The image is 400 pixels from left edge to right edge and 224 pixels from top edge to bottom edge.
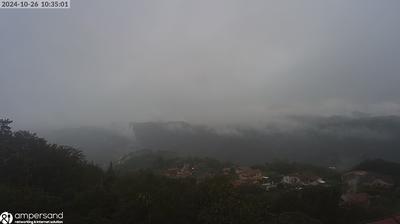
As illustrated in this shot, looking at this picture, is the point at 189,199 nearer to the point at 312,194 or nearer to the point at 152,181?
the point at 152,181

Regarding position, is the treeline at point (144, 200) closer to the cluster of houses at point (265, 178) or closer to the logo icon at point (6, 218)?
the logo icon at point (6, 218)

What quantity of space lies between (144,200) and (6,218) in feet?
32.1

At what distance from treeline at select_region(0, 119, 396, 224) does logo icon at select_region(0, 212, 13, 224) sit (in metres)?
2.57

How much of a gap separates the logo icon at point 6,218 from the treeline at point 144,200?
101 inches

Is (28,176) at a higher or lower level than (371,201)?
higher

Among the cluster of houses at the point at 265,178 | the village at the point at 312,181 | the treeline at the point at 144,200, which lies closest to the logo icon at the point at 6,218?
the treeline at the point at 144,200

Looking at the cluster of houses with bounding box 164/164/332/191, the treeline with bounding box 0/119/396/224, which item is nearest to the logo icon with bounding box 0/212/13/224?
the treeline with bounding box 0/119/396/224

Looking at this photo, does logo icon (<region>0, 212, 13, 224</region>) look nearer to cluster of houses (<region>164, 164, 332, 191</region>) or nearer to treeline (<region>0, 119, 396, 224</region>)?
treeline (<region>0, 119, 396, 224</region>)

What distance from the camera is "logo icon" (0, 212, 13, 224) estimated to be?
29350mm

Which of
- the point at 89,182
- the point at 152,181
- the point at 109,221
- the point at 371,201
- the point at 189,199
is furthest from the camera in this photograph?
the point at 371,201

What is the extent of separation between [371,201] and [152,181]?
36008 mm

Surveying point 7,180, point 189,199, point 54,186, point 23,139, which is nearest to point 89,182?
point 54,186

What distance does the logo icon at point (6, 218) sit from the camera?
29.4 meters

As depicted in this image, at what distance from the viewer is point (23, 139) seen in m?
63.6
